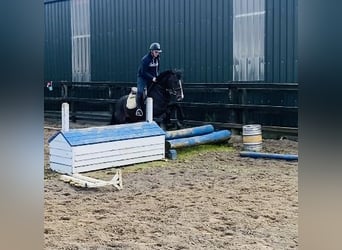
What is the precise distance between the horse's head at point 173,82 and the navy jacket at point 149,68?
0.17 m

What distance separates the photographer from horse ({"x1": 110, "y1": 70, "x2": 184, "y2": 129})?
8.43 meters

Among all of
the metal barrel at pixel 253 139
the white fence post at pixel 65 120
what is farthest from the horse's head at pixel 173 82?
the white fence post at pixel 65 120

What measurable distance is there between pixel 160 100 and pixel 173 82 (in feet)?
1.68

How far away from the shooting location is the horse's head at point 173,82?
8.34m

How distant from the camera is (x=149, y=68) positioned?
873cm

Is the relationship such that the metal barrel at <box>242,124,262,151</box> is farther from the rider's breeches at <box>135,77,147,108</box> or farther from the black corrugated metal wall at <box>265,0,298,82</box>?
the rider's breeches at <box>135,77,147,108</box>

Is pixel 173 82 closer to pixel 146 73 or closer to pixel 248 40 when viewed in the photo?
pixel 146 73

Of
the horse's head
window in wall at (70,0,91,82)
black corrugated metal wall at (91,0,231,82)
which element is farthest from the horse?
window in wall at (70,0,91,82)

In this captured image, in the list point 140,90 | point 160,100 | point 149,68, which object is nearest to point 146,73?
point 149,68

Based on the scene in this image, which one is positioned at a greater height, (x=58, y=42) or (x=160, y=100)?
(x=58, y=42)

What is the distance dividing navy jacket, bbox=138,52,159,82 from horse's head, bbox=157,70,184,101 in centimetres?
17
